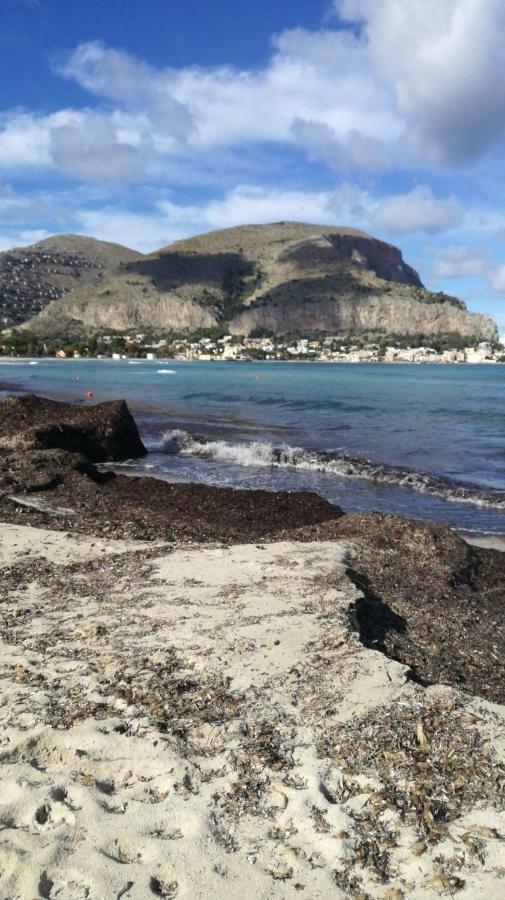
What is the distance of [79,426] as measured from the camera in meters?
15.8

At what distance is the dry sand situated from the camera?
2639mm

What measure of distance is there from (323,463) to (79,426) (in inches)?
249

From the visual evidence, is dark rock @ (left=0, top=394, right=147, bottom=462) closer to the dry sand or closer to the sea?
the sea

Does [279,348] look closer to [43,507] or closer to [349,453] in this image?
[349,453]

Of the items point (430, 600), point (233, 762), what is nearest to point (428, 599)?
point (430, 600)

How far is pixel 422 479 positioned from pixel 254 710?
36.3 ft

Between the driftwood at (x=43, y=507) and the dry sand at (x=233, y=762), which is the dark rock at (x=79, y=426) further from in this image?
the dry sand at (x=233, y=762)

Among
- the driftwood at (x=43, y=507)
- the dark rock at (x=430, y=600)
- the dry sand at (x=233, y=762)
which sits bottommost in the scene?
the driftwood at (x=43, y=507)

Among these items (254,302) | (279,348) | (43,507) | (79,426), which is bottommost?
(43,507)

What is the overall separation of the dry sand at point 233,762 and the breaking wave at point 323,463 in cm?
849

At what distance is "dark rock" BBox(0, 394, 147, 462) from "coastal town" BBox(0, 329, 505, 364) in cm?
12086

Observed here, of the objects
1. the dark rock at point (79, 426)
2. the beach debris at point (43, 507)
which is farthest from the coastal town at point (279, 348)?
the beach debris at point (43, 507)

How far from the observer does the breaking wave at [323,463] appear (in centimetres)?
1297

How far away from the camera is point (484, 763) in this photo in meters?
3.27
